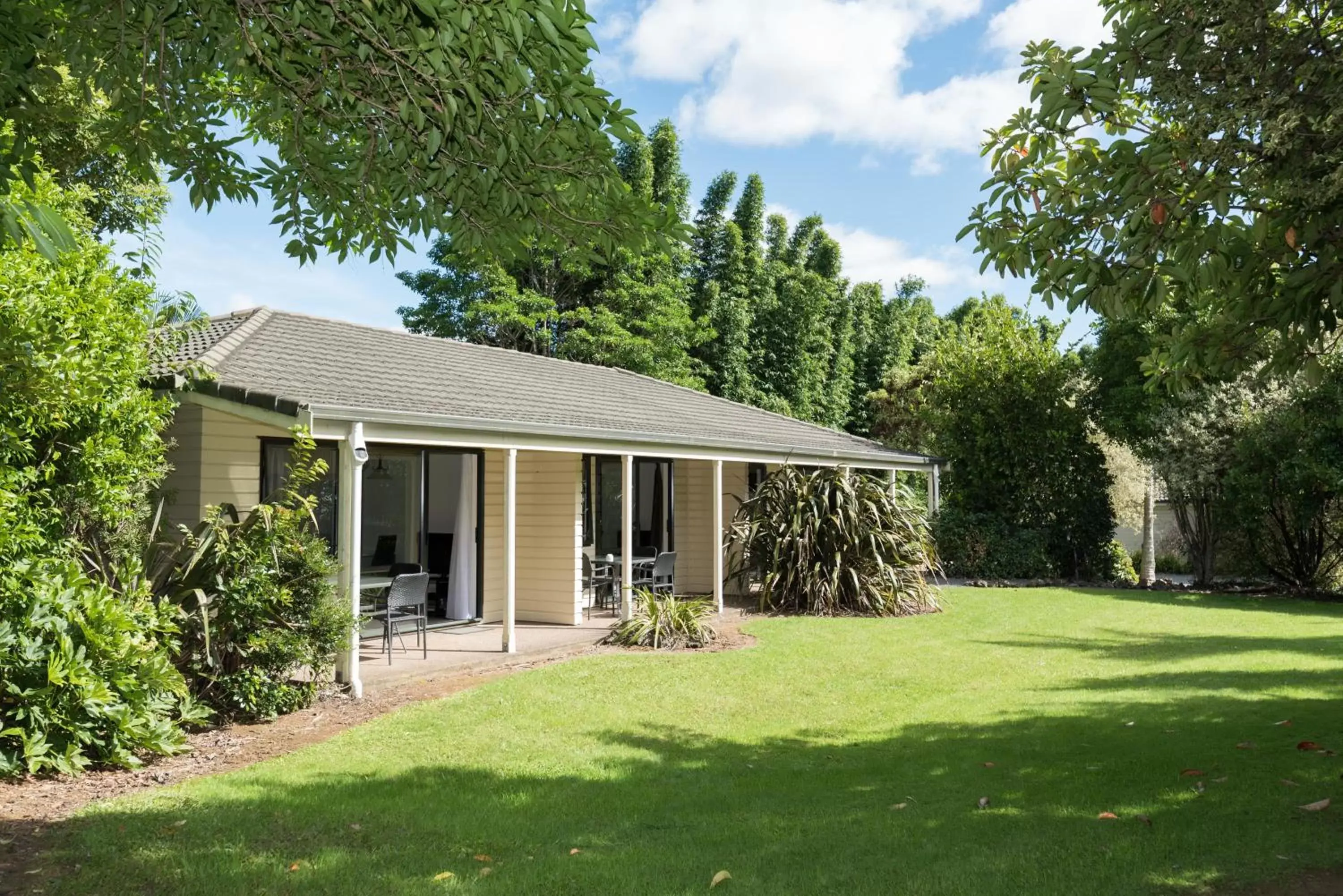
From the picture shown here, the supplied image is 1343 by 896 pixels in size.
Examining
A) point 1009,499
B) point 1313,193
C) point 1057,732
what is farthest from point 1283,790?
point 1009,499

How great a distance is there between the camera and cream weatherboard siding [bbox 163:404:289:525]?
32.3 feet

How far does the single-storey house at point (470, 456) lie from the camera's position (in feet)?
31.8

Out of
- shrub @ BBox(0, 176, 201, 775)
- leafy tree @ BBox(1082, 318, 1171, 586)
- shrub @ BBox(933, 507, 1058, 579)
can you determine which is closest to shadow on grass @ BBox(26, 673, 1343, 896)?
shrub @ BBox(0, 176, 201, 775)

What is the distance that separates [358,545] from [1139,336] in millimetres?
18429

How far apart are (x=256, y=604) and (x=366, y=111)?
4.39m

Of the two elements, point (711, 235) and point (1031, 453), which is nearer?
point (1031, 453)

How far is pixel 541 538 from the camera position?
45.6 ft

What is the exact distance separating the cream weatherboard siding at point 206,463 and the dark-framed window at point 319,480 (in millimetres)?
347

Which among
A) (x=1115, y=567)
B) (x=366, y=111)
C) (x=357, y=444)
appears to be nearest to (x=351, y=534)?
(x=357, y=444)

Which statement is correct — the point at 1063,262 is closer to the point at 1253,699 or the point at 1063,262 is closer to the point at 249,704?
the point at 1253,699

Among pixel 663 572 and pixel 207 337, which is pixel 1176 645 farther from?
pixel 207 337

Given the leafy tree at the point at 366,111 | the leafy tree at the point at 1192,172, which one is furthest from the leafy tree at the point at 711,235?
the leafy tree at the point at 1192,172

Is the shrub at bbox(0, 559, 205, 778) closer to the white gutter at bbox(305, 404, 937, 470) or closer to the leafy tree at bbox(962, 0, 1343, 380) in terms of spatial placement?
the white gutter at bbox(305, 404, 937, 470)

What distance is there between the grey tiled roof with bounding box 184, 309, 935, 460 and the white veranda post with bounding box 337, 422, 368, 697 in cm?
40
